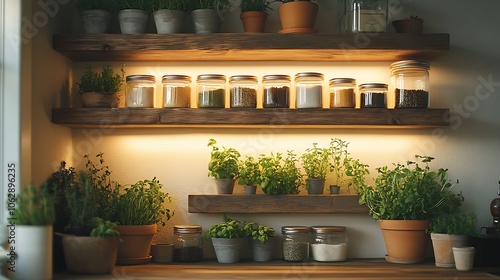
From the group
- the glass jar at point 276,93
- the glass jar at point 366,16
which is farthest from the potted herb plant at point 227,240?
the glass jar at point 366,16

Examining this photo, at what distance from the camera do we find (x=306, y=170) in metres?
3.39

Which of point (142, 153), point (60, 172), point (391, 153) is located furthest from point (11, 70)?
point (391, 153)

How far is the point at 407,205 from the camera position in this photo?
10.7ft

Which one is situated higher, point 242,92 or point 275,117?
point 242,92

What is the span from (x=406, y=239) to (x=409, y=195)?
0.66 feet

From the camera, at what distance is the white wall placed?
3.46 meters

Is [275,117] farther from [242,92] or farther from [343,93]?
[343,93]

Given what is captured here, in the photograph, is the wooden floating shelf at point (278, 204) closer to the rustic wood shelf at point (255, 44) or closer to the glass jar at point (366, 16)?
the rustic wood shelf at point (255, 44)

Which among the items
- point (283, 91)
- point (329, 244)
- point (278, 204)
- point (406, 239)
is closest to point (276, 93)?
point (283, 91)

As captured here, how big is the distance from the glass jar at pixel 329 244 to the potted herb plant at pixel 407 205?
18cm

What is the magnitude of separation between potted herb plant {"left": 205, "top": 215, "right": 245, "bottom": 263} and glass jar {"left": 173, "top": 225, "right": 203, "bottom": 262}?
66mm

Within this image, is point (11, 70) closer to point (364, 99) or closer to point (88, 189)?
point (88, 189)

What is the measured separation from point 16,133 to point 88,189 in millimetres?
404

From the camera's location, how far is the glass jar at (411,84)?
130 inches
